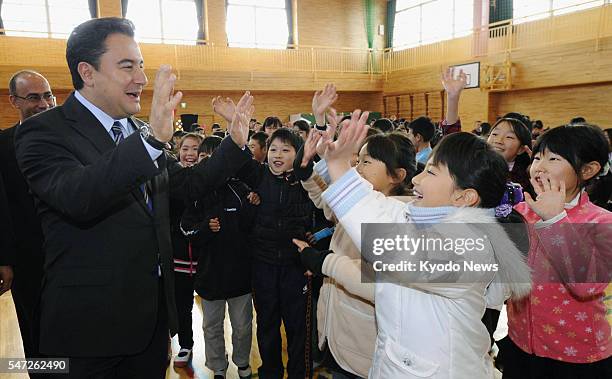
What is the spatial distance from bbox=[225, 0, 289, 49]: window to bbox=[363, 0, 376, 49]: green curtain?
3718 mm

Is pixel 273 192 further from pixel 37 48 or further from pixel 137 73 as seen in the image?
pixel 37 48

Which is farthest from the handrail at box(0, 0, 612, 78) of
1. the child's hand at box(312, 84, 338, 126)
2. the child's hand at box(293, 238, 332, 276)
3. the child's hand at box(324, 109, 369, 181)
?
the child's hand at box(324, 109, 369, 181)

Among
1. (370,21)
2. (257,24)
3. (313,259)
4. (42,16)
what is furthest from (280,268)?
(370,21)

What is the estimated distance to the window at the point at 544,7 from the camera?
11.9 m

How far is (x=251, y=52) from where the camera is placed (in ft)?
54.9

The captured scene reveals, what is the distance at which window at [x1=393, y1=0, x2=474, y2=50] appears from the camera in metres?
15.4

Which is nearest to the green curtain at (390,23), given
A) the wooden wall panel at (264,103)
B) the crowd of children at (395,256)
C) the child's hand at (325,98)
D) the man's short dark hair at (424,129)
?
the wooden wall panel at (264,103)

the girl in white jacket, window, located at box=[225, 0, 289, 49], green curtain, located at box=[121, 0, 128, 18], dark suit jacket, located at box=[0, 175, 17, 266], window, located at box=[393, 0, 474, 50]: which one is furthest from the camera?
window, located at box=[225, 0, 289, 49]

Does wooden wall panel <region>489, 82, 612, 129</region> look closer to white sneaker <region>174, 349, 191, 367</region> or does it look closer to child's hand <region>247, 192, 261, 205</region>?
child's hand <region>247, 192, 261, 205</region>

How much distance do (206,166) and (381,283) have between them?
95 centimetres

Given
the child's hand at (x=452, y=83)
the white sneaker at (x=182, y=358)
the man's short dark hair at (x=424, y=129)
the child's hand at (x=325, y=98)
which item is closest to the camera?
the child's hand at (x=325, y=98)

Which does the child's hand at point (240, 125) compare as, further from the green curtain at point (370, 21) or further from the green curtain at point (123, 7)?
the green curtain at point (370, 21)

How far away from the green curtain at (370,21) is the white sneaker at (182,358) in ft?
58.0

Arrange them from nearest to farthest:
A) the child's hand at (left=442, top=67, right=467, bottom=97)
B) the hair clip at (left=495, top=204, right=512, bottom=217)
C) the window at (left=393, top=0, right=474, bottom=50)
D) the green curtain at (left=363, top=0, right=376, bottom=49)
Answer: the hair clip at (left=495, top=204, right=512, bottom=217) < the child's hand at (left=442, top=67, right=467, bottom=97) < the window at (left=393, top=0, right=474, bottom=50) < the green curtain at (left=363, top=0, right=376, bottom=49)
